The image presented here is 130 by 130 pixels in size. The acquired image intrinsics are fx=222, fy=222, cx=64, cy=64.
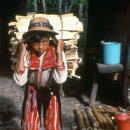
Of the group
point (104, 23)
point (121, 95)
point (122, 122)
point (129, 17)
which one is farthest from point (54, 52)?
point (104, 23)

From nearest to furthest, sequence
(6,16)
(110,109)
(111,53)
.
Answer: (111,53) → (110,109) → (6,16)

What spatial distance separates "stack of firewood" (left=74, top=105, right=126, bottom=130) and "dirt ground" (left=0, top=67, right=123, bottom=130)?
0.55ft

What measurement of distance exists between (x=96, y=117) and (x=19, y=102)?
6.89ft

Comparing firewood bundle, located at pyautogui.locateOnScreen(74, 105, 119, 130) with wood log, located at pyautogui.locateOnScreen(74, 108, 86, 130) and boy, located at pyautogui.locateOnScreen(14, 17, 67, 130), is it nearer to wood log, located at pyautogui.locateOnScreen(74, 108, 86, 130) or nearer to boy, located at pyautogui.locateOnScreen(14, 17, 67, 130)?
wood log, located at pyautogui.locateOnScreen(74, 108, 86, 130)

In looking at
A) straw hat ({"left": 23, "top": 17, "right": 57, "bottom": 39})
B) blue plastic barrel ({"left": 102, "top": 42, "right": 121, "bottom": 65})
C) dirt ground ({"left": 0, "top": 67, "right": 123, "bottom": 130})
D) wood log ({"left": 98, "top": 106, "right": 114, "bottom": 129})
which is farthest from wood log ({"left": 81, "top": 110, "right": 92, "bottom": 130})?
straw hat ({"left": 23, "top": 17, "right": 57, "bottom": 39})

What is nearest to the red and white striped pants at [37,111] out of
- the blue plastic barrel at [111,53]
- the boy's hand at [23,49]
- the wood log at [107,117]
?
the boy's hand at [23,49]

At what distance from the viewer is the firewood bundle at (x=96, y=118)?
13.9ft

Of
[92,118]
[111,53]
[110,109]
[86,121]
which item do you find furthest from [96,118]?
[111,53]

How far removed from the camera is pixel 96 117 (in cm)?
465

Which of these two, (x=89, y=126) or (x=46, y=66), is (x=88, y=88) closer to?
(x=89, y=126)

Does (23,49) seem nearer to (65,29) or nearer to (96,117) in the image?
(65,29)

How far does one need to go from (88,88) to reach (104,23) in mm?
1997

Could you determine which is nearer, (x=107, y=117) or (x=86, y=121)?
(x=86, y=121)

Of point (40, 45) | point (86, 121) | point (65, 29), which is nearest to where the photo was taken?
point (40, 45)
